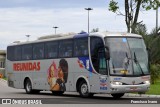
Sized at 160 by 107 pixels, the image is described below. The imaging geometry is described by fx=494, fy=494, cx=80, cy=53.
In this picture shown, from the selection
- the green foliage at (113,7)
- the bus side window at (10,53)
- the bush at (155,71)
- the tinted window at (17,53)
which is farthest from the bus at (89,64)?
the bush at (155,71)

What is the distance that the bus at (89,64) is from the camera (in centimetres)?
2298

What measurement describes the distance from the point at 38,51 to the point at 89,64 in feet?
18.8

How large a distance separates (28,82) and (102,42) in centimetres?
909

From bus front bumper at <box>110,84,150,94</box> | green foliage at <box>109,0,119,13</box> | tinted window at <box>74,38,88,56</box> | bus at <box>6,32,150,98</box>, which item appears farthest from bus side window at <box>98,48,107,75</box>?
green foliage at <box>109,0,119,13</box>

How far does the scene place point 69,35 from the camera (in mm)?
26891

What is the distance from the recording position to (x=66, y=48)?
86.9 ft

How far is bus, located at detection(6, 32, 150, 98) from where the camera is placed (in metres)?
23.0

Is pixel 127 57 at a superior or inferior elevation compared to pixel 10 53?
inferior

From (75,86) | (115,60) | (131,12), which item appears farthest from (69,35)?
(131,12)

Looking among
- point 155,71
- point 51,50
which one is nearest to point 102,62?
point 51,50

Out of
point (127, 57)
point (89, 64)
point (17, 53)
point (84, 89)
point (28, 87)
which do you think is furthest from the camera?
point (17, 53)

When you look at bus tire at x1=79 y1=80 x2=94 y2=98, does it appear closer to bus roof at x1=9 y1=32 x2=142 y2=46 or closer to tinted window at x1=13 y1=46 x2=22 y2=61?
bus roof at x1=9 y1=32 x2=142 y2=46

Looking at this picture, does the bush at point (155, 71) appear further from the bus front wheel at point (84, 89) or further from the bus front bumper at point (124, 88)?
the bus front bumper at point (124, 88)

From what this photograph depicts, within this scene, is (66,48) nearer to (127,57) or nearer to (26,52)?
(127,57)
